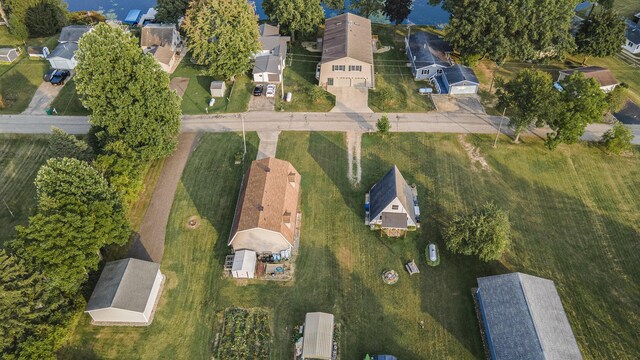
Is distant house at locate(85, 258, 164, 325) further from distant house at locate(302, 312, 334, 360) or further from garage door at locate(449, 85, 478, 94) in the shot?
garage door at locate(449, 85, 478, 94)

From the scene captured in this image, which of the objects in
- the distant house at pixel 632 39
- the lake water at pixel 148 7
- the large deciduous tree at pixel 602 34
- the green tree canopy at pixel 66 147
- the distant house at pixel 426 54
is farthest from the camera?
the lake water at pixel 148 7

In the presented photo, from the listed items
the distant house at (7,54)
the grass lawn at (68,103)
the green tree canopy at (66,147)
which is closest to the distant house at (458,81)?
the green tree canopy at (66,147)

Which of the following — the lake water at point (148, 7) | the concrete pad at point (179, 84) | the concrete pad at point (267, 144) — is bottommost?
the lake water at point (148, 7)

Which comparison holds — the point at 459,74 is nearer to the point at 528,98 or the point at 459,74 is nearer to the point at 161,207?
the point at 528,98

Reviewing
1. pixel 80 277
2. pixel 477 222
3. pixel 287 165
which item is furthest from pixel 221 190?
pixel 477 222

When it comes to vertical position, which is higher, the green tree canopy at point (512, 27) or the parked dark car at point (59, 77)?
the green tree canopy at point (512, 27)

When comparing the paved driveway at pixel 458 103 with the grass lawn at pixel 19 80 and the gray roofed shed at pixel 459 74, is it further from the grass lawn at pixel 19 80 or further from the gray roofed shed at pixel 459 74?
the grass lawn at pixel 19 80

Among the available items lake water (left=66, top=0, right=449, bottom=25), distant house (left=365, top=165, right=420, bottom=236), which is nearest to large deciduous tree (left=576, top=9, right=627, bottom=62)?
lake water (left=66, top=0, right=449, bottom=25)

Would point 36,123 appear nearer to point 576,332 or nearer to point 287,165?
point 287,165
